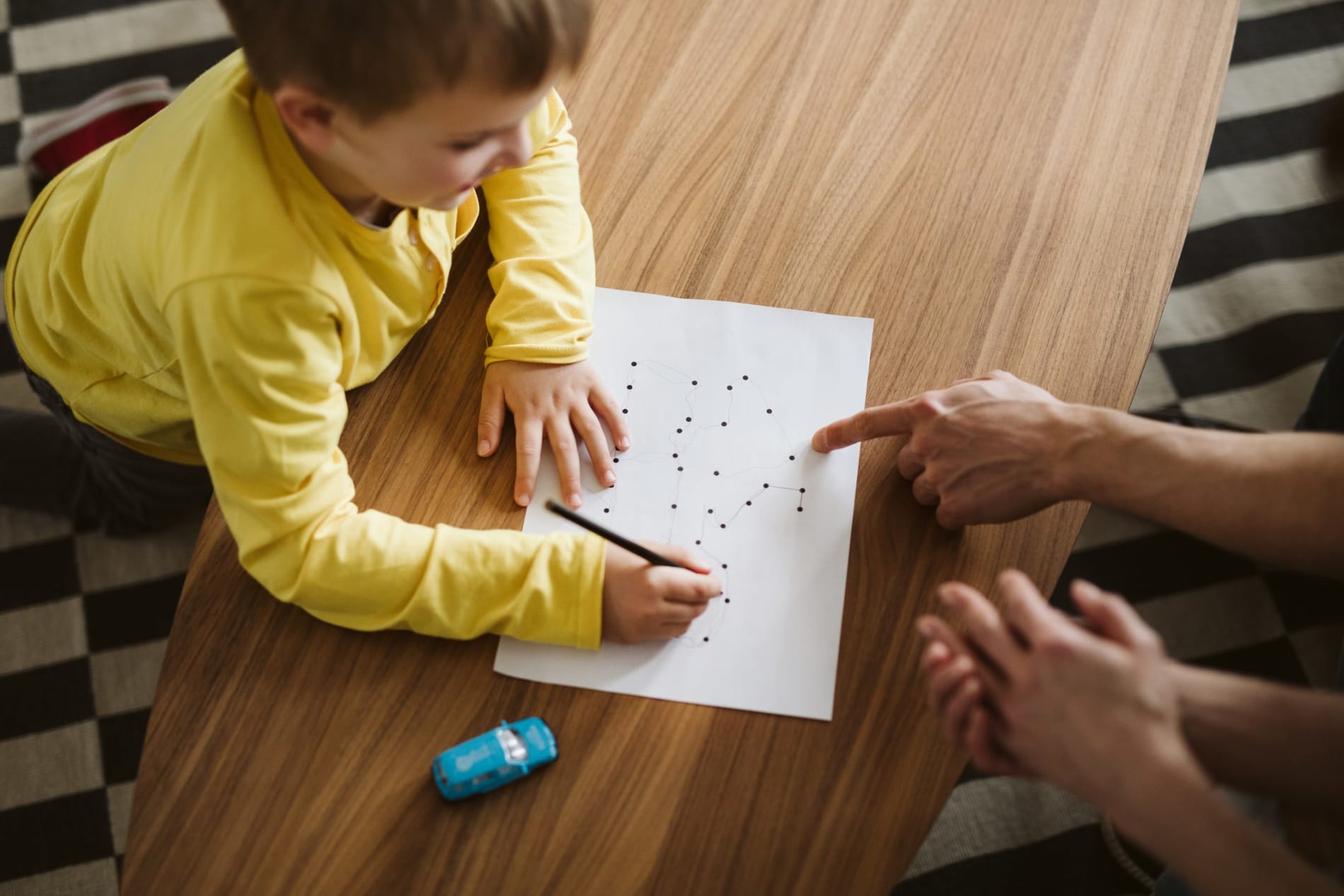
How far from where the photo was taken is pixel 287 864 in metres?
0.64

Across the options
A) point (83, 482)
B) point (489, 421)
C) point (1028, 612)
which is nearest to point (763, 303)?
point (489, 421)

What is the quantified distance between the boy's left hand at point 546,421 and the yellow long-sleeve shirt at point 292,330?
0.8 inches

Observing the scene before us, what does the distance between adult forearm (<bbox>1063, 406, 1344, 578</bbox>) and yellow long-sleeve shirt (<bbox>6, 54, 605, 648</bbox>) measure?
38cm

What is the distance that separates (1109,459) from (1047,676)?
217 mm

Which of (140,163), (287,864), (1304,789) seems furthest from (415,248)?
(1304,789)

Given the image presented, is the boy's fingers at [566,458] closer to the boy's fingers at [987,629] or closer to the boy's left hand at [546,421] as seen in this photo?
the boy's left hand at [546,421]

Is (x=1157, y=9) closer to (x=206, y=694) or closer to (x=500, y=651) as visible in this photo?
(x=500, y=651)

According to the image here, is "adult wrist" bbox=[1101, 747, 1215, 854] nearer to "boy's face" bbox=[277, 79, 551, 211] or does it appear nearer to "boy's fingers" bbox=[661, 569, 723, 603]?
"boy's fingers" bbox=[661, 569, 723, 603]

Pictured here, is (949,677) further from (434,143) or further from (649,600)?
(434,143)

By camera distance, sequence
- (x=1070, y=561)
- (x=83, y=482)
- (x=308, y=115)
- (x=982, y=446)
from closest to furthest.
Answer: (x=308, y=115) < (x=982, y=446) < (x=83, y=482) < (x=1070, y=561)

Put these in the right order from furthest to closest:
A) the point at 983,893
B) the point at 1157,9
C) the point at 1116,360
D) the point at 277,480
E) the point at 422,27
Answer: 1. the point at 983,893
2. the point at 1157,9
3. the point at 1116,360
4. the point at 277,480
5. the point at 422,27

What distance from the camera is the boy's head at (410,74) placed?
0.56m

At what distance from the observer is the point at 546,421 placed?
2.52ft

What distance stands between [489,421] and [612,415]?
3.8 inches
